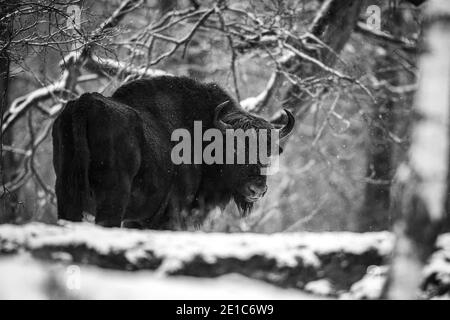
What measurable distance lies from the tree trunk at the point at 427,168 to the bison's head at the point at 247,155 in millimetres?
4513

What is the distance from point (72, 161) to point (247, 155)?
9.15ft

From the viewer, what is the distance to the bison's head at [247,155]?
8500mm

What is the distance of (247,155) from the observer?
8.51 m

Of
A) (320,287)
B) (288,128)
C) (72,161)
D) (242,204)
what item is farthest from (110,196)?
(288,128)

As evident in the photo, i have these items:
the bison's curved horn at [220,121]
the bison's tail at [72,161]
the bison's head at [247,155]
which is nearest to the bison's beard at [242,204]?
the bison's head at [247,155]

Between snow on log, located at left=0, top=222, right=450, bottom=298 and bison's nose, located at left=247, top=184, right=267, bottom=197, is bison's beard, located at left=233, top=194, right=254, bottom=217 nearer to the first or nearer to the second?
bison's nose, located at left=247, top=184, right=267, bottom=197

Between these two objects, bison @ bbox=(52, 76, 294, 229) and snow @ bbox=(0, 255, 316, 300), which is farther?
bison @ bbox=(52, 76, 294, 229)

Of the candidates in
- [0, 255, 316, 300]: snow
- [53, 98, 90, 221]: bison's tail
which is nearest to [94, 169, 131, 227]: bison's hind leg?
[53, 98, 90, 221]: bison's tail

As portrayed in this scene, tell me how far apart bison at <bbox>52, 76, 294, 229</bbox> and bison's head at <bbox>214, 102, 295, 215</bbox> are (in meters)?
0.01

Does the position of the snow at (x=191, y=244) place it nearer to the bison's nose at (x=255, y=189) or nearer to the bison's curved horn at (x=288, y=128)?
the bison's nose at (x=255, y=189)

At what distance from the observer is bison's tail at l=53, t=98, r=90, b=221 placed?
6.29 metres
